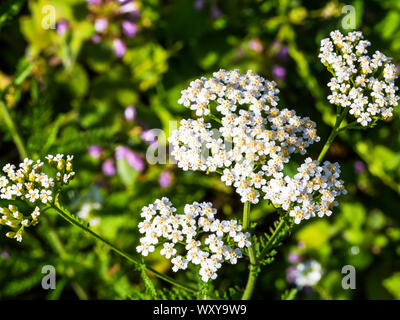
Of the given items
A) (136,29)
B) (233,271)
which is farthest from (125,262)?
(136,29)

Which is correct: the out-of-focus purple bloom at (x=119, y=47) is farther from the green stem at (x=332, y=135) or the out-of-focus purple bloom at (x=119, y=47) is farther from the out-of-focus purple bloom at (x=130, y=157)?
the green stem at (x=332, y=135)

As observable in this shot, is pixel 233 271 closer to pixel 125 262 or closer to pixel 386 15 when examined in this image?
pixel 125 262

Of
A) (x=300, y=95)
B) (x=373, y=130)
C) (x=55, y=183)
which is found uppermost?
(x=300, y=95)

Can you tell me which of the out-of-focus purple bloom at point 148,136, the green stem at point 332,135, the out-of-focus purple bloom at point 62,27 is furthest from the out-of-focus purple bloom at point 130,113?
the green stem at point 332,135

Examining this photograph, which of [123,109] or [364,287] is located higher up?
[123,109]

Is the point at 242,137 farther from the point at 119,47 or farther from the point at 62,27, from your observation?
the point at 62,27

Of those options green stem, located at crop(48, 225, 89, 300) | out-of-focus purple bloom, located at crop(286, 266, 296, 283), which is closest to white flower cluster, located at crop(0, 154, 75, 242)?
green stem, located at crop(48, 225, 89, 300)

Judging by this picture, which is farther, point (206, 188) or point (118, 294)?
point (206, 188)

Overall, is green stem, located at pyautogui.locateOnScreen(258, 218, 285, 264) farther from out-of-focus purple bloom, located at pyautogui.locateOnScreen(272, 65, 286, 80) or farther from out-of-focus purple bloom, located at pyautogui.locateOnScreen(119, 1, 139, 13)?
out-of-focus purple bloom, located at pyautogui.locateOnScreen(119, 1, 139, 13)
